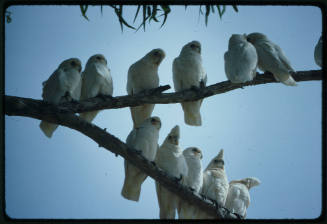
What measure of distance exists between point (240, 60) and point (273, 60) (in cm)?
60

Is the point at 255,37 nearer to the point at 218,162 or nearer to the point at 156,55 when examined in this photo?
the point at 156,55

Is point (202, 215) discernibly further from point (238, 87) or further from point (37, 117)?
point (37, 117)

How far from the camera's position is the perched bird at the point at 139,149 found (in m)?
6.40

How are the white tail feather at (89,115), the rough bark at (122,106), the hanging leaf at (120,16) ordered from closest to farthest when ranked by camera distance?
the hanging leaf at (120,16) → the rough bark at (122,106) → the white tail feather at (89,115)

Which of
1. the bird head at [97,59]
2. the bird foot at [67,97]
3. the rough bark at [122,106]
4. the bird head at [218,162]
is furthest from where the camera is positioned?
the bird head at [218,162]

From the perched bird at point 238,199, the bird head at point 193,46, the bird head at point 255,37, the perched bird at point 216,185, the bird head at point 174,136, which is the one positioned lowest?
the perched bird at point 238,199

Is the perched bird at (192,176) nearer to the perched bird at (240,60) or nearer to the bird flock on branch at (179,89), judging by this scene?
the bird flock on branch at (179,89)

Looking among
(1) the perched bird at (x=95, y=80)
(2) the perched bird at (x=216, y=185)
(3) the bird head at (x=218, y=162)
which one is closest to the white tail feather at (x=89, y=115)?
(1) the perched bird at (x=95, y=80)

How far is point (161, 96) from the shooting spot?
671 cm

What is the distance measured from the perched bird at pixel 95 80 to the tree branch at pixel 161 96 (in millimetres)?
382
